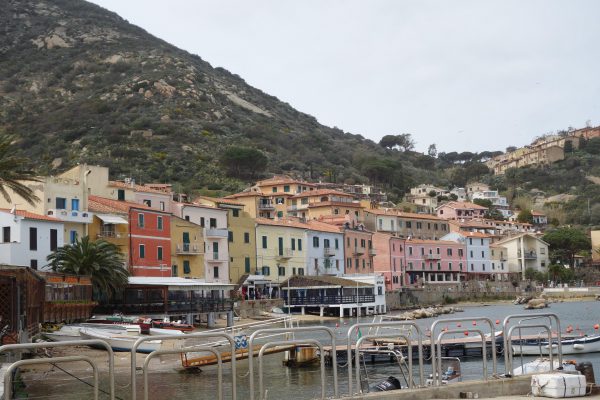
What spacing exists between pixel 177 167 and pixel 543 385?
406 feet

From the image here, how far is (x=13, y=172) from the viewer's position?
133 feet

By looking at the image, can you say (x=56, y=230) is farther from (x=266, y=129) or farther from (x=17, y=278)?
(x=266, y=129)

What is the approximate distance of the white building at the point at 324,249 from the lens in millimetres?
96250

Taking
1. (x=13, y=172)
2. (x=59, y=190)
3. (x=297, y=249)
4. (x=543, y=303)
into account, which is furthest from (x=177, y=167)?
(x=13, y=172)

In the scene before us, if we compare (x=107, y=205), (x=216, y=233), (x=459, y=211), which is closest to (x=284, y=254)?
(x=216, y=233)

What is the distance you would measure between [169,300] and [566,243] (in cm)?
10098

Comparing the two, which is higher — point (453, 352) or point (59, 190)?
point (59, 190)

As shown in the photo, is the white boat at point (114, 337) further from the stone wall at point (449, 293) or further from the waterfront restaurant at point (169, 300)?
the stone wall at point (449, 293)

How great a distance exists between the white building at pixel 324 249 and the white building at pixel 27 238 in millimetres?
42468

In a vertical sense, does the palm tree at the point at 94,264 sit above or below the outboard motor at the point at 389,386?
above

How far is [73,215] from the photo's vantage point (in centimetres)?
6044

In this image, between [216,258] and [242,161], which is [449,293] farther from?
[242,161]

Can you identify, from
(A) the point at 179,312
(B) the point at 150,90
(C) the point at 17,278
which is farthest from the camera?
(B) the point at 150,90

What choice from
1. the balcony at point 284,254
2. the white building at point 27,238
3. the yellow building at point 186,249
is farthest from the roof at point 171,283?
the balcony at point 284,254
